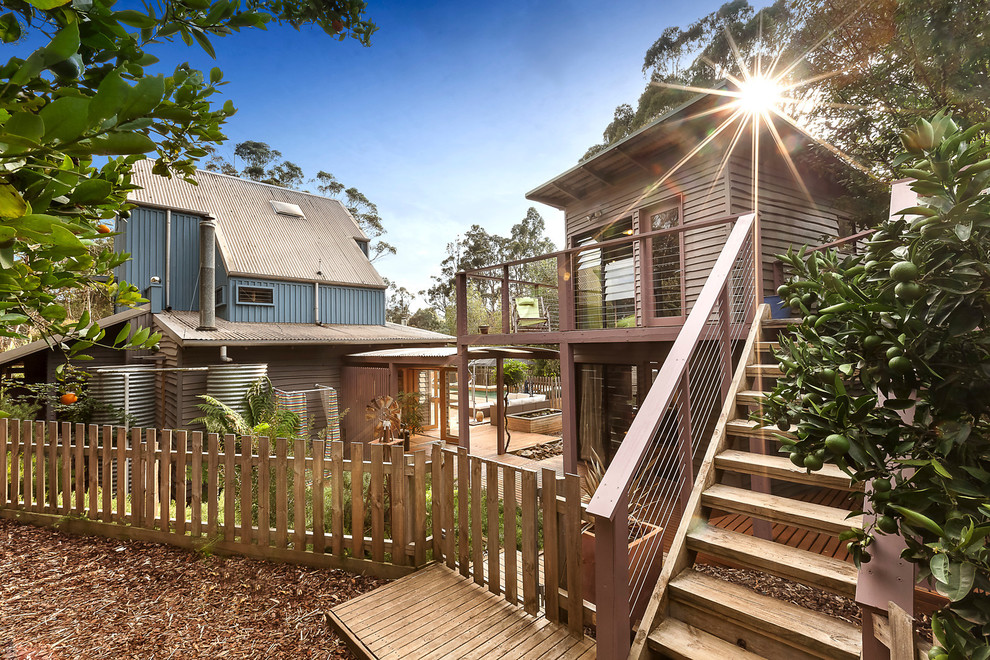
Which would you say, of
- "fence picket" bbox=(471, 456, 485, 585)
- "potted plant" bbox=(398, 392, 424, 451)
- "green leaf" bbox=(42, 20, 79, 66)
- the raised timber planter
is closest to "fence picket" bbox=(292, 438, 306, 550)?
"fence picket" bbox=(471, 456, 485, 585)

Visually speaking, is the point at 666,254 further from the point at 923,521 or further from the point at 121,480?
the point at 121,480

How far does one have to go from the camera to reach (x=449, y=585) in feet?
10.5

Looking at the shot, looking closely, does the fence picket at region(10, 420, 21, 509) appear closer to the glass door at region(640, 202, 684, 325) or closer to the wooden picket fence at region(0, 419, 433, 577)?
the wooden picket fence at region(0, 419, 433, 577)

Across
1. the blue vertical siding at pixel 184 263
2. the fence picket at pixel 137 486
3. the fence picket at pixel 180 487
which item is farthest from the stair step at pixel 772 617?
the blue vertical siding at pixel 184 263

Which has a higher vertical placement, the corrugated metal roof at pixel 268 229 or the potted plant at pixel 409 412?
the corrugated metal roof at pixel 268 229

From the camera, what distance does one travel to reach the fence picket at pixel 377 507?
11.8ft

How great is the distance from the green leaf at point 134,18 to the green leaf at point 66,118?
2.00ft

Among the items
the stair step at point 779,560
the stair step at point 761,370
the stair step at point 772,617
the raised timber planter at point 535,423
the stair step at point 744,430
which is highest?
the stair step at point 761,370

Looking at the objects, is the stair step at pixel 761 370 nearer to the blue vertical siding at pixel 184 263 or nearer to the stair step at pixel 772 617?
the stair step at pixel 772 617

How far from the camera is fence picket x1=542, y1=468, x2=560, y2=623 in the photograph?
275 cm

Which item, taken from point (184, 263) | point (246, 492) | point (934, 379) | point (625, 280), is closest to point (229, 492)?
point (246, 492)

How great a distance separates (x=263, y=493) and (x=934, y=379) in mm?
4349

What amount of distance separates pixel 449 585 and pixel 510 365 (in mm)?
16323

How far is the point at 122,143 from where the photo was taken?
586mm
